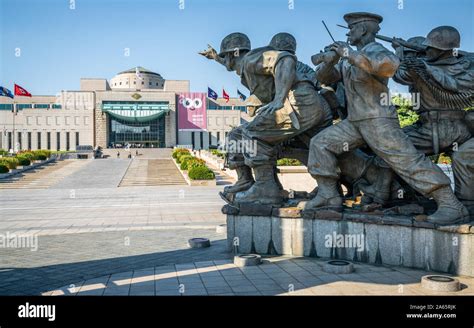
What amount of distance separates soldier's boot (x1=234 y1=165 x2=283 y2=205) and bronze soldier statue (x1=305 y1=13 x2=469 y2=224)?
0.64m

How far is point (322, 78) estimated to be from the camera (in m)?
6.57

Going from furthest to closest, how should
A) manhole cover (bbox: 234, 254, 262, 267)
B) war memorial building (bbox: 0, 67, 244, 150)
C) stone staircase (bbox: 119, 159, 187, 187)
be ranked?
war memorial building (bbox: 0, 67, 244, 150) < stone staircase (bbox: 119, 159, 187, 187) < manhole cover (bbox: 234, 254, 262, 267)

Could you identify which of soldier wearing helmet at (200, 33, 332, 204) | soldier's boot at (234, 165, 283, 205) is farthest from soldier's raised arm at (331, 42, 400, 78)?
soldier's boot at (234, 165, 283, 205)

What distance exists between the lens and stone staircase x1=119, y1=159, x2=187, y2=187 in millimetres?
27484

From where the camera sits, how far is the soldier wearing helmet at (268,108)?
6242 millimetres

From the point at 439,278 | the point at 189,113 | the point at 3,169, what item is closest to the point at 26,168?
the point at 3,169

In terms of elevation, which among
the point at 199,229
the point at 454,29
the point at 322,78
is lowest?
the point at 199,229

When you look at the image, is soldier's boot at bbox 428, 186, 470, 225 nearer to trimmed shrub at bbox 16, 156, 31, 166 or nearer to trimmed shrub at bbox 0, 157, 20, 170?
trimmed shrub at bbox 0, 157, 20, 170

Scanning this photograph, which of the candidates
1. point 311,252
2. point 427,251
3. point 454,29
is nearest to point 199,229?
point 311,252

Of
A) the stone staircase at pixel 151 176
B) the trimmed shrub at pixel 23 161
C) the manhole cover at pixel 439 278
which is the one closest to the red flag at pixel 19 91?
the trimmed shrub at pixel 23 161

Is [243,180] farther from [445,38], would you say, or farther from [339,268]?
[445,38]

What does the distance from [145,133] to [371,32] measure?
242 ft
